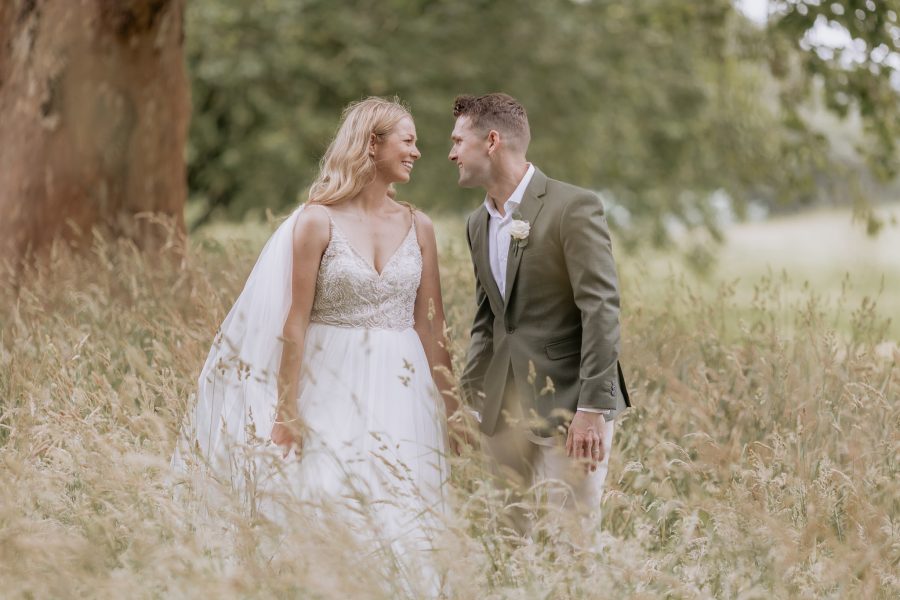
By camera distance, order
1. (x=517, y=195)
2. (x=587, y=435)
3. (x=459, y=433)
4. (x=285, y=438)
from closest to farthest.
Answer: (x=587, y=435)
(x=517, y=195)
(x=285, y=438)
(x=459, y=433)

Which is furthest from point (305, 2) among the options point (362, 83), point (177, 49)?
point (177, 49)

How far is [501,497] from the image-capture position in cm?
444

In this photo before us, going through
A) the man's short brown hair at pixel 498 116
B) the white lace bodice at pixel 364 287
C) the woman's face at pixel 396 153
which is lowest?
the white lace bodice at pixel 364 287

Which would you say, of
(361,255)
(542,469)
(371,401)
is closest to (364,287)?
(361,255)

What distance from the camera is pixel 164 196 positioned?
8.20 m

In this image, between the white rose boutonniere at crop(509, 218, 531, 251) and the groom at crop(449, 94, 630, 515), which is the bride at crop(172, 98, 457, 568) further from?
the white rose boutonniere at crop(509, 218, 531, 251)

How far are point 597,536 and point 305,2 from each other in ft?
41.3

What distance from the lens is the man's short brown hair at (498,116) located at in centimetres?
404

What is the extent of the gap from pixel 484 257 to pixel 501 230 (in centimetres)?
13

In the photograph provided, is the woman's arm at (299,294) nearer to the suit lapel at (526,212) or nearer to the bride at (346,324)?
the bride at (346,324)

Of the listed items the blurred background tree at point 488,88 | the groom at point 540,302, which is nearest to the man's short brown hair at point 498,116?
the groom at point 540,302

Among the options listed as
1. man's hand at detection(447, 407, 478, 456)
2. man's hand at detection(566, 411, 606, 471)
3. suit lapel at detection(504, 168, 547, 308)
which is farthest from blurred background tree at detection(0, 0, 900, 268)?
man's hand at detection(566, 411, 606, 471)

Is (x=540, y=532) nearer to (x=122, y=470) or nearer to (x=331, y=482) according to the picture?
(x=331, y=482)

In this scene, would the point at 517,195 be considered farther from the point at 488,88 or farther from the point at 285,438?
the point at 488,88
